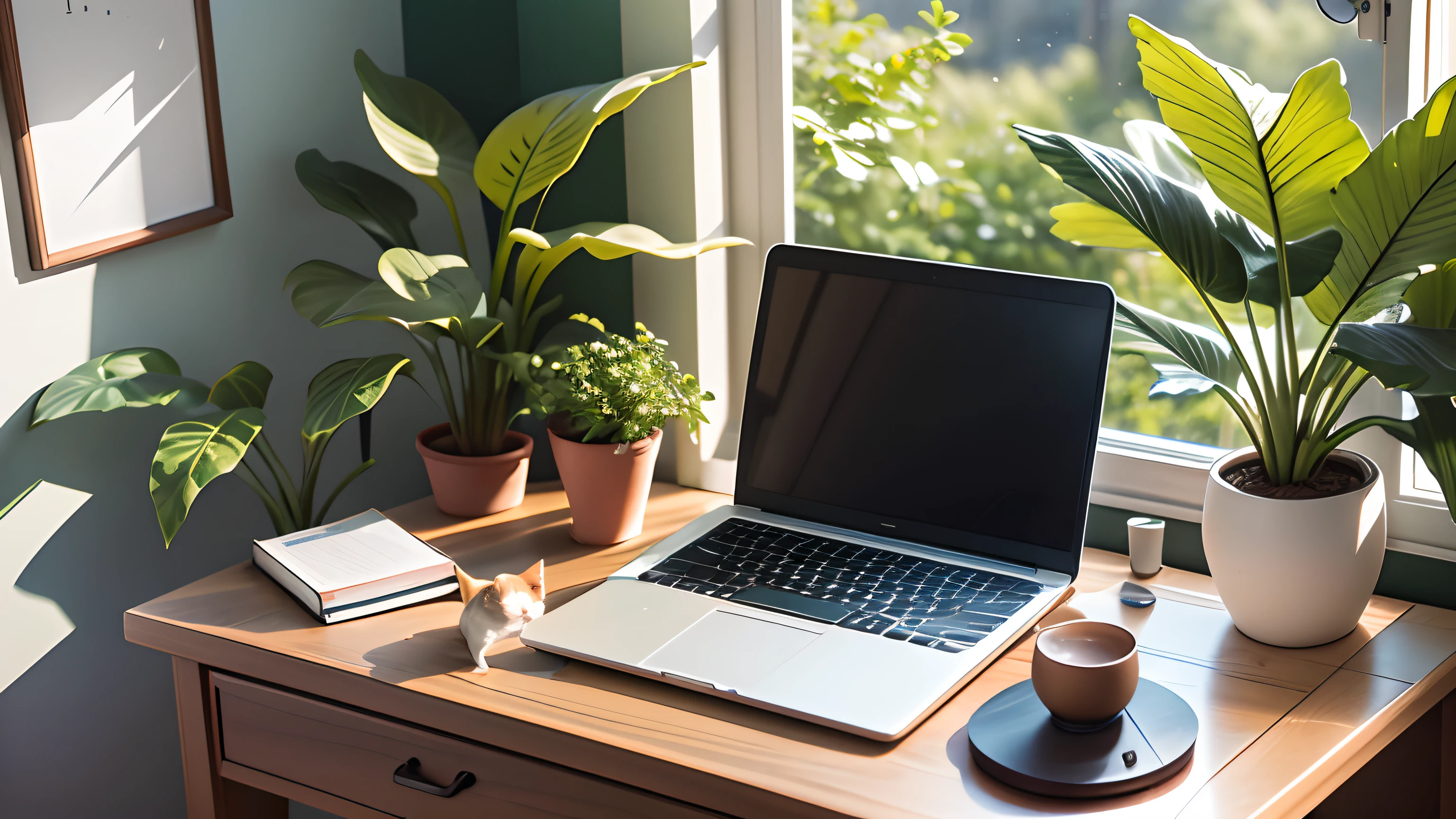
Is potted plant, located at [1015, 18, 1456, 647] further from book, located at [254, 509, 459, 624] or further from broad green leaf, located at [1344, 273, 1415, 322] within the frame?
book, located at [254, 509, 459, 624]

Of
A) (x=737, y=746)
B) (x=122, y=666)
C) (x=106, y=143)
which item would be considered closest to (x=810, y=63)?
(x=106, y=143)

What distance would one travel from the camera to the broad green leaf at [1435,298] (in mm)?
1045

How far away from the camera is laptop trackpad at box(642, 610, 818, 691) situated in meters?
1.07

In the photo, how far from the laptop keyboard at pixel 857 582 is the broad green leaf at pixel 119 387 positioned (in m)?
0.58

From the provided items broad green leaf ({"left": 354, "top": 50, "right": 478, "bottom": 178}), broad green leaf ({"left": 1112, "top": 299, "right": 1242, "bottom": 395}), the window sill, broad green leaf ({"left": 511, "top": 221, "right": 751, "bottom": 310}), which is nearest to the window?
the window sill

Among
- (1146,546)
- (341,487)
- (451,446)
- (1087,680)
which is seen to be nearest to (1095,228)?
(1146,546)

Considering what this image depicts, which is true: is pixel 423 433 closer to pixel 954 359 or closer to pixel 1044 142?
pixel 954 359

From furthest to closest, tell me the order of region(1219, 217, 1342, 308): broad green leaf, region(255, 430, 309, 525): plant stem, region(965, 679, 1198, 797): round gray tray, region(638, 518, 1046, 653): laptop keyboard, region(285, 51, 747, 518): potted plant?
region(255, 430, 309, 525): plant stem
region(285, 51, 747, 518): potted plant
region(638, 518, 1046, 653): laptop keyboard
region(1219, 217, 1342, 308): broad green leaf
region(965, 679, 1198, 797): round gray tray

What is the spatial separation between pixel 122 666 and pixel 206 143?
0.64 meters

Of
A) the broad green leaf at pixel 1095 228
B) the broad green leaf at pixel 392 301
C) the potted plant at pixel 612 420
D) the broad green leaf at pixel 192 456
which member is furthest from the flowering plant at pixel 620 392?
the broad green leaf at pixel 1095 228

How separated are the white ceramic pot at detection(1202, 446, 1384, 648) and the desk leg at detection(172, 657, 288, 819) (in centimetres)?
102

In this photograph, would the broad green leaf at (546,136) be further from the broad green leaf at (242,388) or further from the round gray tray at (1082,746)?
the round gray tray at (1082,746)

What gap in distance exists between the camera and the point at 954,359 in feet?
4.27

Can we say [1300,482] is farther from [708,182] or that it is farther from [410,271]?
[410,271]
